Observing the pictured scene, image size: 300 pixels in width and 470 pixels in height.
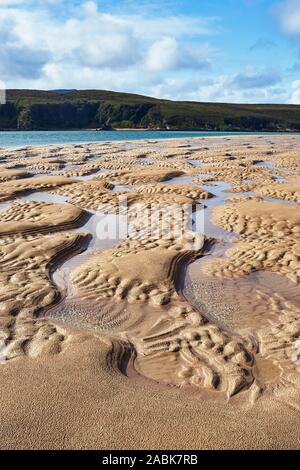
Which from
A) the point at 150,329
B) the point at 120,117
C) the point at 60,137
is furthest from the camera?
the point at 120,117

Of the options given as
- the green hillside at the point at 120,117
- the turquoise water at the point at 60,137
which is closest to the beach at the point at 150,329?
the turquoise water at the point at 60,137

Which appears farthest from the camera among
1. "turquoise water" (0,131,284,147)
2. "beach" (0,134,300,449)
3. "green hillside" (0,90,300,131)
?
"green hillside" (0,90,300,131)

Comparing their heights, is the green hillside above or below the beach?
above

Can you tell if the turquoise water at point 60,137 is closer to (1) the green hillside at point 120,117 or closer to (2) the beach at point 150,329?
(1) the green hillside at point 120,117

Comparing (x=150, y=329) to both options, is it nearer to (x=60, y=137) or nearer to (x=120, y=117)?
(x=60, y=137)

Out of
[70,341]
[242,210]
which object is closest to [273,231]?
[242,210]

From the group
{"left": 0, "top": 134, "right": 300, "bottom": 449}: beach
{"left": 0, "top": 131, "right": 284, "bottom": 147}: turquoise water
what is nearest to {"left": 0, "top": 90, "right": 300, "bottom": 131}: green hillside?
{"left": 0, "top": 131, "right": 284, "bottom": 147}: turquoise water

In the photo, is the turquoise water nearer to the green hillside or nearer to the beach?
the green hillside

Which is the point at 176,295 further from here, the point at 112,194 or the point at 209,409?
the point at 112,194

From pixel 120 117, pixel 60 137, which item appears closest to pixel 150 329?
pixel 60 137
